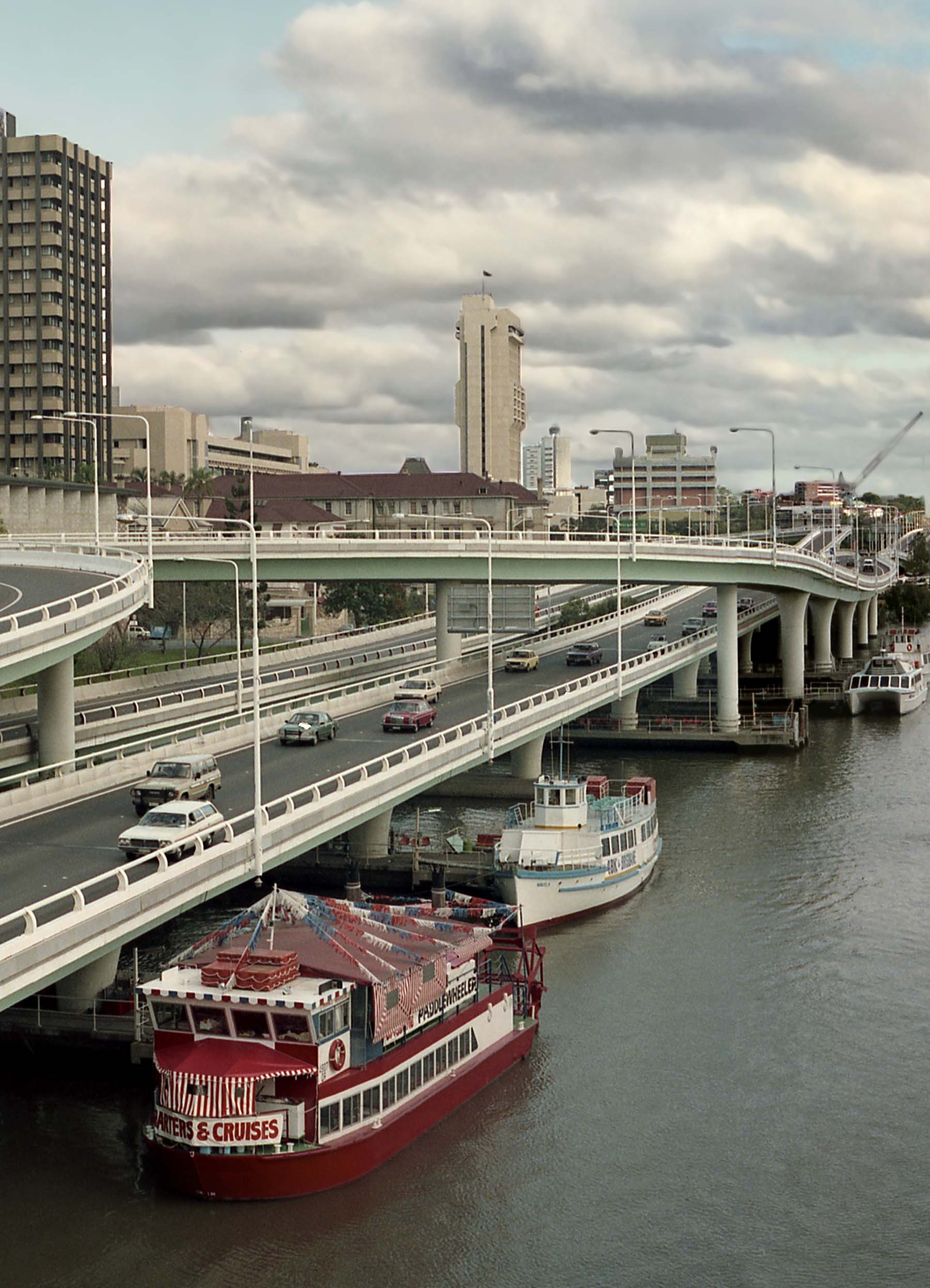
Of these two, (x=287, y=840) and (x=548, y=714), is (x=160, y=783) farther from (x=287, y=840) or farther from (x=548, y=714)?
(x=548, y=714)

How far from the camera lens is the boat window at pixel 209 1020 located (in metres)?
32.3

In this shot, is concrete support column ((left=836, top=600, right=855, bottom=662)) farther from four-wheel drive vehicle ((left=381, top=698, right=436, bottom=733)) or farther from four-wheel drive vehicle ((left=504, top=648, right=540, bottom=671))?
four-wheel drive vehicle ((left=381, top=698, right=436, bottom=733))

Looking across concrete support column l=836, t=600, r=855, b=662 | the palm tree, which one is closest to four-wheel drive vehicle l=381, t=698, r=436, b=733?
concrete support column l=836, t=600, r=855, b=662

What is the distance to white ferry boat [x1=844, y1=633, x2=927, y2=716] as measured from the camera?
112688mm

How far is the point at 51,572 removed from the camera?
2766 inches

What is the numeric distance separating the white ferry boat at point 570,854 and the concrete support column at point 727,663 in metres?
41.0

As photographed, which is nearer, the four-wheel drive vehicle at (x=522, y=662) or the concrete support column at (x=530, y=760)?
the concrete support column at (x=530, y=760)

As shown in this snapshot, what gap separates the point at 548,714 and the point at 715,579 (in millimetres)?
33515

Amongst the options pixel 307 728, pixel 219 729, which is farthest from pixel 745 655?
pixel 219 729

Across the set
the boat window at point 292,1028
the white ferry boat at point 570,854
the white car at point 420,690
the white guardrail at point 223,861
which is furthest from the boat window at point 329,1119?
the white car at point 420,690

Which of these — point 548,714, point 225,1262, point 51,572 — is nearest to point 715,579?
point 548,714

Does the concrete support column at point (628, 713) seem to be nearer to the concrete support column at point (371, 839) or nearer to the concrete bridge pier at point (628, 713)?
the concrete bridge pier at point (628, 713)

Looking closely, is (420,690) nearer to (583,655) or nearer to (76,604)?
(583,655)

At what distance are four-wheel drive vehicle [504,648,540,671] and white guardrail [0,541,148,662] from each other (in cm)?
2902
